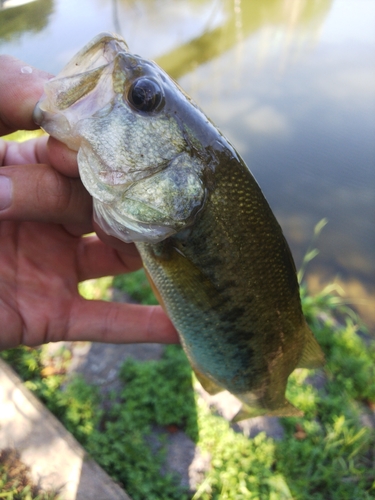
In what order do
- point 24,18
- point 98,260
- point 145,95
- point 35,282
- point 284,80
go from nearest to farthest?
point 145,95, point 35,282, point 98,260, point 284,80, point 24,18

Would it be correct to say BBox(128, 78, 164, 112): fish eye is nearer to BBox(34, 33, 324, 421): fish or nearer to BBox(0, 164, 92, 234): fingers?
BBox(34, 33, 324, 421): fish

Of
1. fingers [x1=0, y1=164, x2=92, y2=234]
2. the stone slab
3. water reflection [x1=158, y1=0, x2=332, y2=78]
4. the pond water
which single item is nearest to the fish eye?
fingers [x1=0, y1=164, x2=92, y2=234]

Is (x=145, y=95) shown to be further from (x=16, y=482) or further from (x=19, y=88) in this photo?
(x=16, y=482)

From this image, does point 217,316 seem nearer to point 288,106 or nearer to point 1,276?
point 1,276

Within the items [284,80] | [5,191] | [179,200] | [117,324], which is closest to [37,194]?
[5,191]

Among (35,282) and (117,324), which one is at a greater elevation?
(35,282)

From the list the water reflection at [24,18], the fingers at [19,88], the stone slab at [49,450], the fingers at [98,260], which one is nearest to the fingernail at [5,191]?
the fingers at [19,88]

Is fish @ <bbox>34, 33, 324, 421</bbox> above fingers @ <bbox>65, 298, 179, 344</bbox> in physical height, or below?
above

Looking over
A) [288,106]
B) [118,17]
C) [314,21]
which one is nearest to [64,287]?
[288,106]
